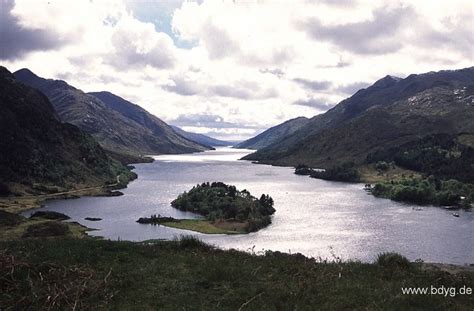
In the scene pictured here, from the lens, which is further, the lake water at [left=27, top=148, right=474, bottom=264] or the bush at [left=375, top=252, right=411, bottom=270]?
the lake water at [left=27, top=148, right=474, bottom=264]

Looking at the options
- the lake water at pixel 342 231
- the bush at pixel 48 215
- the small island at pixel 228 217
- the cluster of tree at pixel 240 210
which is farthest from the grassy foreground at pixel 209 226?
the bush at pixel 48 215

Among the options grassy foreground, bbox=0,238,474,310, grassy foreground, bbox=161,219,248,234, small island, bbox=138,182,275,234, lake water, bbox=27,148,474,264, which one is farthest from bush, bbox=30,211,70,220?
grassy foreground, bbox=0,238,474,310

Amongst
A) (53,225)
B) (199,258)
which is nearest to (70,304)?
(199,258)

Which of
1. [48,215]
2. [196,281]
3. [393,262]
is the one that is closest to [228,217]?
[48,215]

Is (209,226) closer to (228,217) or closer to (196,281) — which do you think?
(228,217)

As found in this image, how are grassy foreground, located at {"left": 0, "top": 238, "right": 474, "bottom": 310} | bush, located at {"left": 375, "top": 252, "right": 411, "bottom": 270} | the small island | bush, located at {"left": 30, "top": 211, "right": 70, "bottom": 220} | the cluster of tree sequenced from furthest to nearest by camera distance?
the cluster of tree → bush, located at {"left": 30, "top": 211, "right": 70, "bottom": 220} → the small island → bush, located at {"left": 375, "top": 252, "right": 411, "bottom": 270} → grassy foreground, located at {"left": 0, "top": 238, "right": 474, "bottom": 310}

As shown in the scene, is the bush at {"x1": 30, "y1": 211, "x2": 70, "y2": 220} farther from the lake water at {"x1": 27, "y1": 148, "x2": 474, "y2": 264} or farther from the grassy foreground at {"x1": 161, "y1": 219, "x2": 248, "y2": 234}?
the grassy foreground at {"x1": 161, "y1": 219, "x2": 248, "y2": 234}

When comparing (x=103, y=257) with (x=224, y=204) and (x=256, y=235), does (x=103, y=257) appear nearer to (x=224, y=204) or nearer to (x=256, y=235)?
(x=256, y=235)

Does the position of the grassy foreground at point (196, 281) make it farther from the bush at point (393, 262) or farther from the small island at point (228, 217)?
the small island at point (228, 217)
